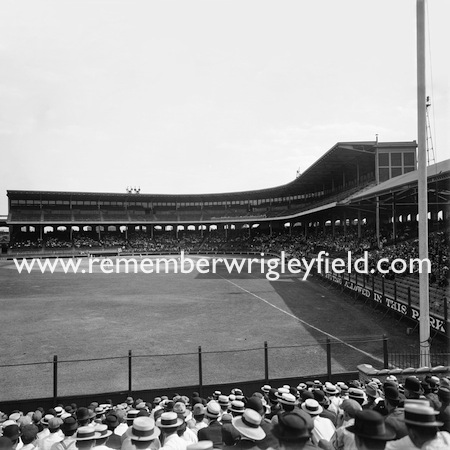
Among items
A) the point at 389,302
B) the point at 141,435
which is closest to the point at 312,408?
the point at 141,435

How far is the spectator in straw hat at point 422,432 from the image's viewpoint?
9.46 feet

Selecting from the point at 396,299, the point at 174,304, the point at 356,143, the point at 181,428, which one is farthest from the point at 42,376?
the point at 356,143

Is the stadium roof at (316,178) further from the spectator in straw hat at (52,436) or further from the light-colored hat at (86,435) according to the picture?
the light-colored hat at (86,435)

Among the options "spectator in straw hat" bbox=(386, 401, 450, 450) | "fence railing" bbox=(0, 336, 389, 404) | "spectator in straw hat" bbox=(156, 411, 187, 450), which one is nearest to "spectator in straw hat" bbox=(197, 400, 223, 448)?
"spectator in straw hat" bbox=(156, 411, 187, 450)

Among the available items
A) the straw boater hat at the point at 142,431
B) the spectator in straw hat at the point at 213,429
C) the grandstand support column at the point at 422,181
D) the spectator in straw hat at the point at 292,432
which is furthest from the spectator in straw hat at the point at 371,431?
the grandstand support column at the point at 422,181

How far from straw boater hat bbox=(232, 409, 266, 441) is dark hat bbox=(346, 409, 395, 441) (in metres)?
0.78

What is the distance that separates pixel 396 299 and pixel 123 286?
18.4 metres

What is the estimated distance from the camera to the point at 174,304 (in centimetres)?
2028

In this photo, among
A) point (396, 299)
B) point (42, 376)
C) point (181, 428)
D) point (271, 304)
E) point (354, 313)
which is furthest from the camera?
point (271, 304)

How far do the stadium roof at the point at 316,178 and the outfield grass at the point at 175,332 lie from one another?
17090 mm

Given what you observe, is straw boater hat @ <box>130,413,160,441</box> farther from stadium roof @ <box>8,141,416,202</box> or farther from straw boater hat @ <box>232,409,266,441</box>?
stadium roof @ <box>8,141,416,202</box>

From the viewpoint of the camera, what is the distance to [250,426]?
3.21 m

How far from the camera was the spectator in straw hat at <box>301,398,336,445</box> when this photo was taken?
409 centimetres

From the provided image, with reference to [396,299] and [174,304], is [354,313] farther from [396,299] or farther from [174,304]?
[174,304]
